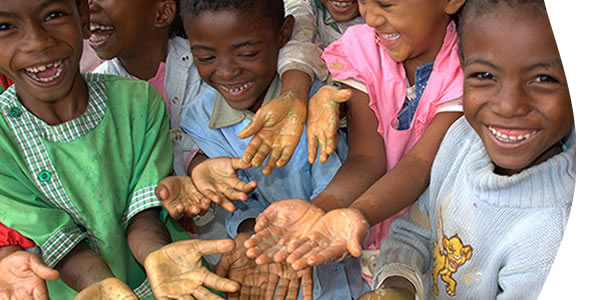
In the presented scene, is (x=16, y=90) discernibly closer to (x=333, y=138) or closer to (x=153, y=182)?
(x=153, y=182)

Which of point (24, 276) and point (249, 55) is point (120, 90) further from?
point (24, 276)

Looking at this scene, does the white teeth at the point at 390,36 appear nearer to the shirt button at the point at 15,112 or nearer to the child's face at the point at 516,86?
the child's face at the point at 516,86

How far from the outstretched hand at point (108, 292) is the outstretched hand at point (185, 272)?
0.28ft

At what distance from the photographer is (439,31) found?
5.26 feet

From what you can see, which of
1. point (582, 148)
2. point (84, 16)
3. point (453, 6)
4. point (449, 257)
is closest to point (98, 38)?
point (84, 16)

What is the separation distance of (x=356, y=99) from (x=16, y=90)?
0.94 m

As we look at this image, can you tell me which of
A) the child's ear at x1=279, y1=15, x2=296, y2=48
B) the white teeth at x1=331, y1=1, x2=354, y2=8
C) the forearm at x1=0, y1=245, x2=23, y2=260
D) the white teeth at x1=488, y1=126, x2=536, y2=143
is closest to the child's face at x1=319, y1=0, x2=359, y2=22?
the white teeth at x1=331, y1=1, x2=354, y2=8

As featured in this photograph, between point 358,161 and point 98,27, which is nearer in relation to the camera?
point 358,161

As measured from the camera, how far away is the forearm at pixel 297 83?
175 centimetres

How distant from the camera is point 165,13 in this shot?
84.7 inches

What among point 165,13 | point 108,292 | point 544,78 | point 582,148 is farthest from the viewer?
point 165,13

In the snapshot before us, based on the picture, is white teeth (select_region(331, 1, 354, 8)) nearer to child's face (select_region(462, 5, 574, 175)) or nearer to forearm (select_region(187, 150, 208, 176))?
forearm (select_region(187, 150, 208, 176))

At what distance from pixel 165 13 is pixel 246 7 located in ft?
1.66

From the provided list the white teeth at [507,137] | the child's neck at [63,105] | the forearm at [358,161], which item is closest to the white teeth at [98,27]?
the child's neck at [63,105]
